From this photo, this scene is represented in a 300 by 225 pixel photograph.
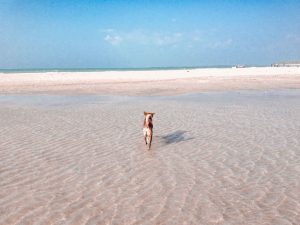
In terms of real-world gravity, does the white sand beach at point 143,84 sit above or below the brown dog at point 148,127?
below

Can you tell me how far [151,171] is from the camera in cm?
694

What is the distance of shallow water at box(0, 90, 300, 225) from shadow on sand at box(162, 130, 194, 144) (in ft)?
0.09

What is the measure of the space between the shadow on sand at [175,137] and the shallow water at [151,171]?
3cm

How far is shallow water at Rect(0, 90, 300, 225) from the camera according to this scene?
505cm

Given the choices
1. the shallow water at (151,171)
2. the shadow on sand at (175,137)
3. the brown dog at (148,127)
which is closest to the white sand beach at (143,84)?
the shallow water at (151,171)

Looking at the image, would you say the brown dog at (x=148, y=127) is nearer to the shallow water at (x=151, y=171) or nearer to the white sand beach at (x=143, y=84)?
the shallow water at (x=151, y=171)

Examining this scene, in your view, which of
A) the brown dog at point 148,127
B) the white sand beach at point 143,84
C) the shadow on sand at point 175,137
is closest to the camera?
the brown dog at point 148,127

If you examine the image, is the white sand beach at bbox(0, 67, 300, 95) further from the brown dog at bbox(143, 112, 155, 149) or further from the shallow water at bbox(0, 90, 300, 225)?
the brown dog at bbox(143, 112, 155, 149)

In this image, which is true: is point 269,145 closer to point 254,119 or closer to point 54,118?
point 254,119

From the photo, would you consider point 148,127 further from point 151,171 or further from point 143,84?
point 143,84

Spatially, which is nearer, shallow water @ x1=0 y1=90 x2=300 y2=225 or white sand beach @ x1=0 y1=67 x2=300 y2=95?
shallow water @ x1=0 y1=90 x2=300 y2=225

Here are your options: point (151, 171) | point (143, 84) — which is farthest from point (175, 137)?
point (143, 84)

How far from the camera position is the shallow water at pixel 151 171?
5047mm

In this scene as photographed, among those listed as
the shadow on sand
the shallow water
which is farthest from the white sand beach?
the shadow on sand
